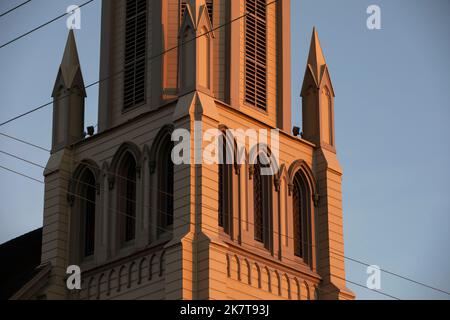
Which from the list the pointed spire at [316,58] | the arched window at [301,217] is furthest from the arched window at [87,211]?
the pointed spire at [316,58]

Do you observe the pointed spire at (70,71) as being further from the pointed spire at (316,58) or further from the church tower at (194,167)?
the pointed spire at (316,58)

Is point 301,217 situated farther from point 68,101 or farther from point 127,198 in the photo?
point 68,101

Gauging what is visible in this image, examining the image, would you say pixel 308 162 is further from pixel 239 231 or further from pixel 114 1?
pixel 114 1

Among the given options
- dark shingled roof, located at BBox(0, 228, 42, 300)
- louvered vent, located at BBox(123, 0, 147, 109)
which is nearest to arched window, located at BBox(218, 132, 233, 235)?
louvered vent, located at BBox(123, 0, 147, 109)

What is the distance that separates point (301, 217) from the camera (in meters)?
66.1

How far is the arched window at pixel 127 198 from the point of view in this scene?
64.0 metres

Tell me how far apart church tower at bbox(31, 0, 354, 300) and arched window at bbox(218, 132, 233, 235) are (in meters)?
0.05

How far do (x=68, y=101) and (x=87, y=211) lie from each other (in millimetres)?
4957

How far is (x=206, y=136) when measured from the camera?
203 feet

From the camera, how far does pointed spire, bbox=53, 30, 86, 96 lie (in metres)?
68.9

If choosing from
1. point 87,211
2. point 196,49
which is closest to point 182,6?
point 196,49

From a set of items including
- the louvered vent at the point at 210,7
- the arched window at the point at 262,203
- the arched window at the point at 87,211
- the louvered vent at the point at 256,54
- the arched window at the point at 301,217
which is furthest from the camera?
the louvered vent at the point at 210,7

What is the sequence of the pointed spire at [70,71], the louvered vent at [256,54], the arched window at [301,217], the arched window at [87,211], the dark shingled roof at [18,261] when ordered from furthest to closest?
the pointed spire at [70,71] → the dark shingled roof at [18,261] → the louvered vent at [256,54] → the arched window at [87,211] → the arched window at [301,217]

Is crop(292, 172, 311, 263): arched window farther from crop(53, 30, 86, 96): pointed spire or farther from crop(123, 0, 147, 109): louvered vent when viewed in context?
crop(53, 30, 86, 96): pointed spire
